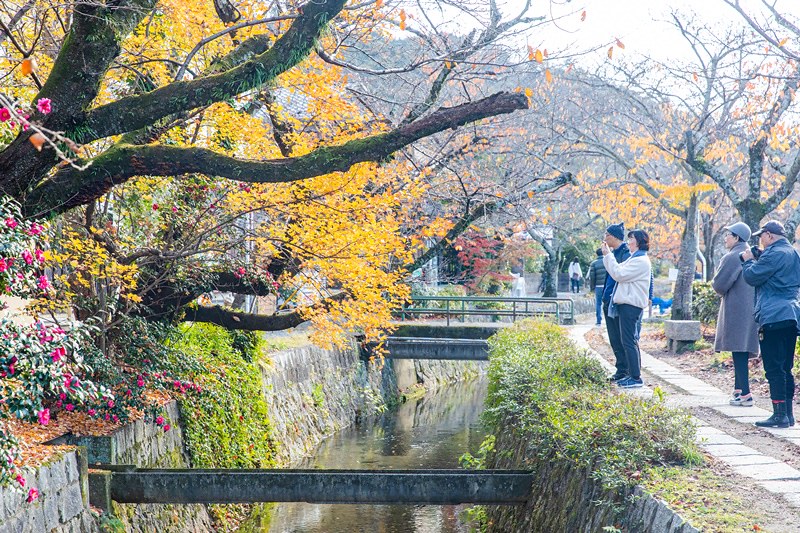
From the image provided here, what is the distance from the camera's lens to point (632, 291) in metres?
9.55

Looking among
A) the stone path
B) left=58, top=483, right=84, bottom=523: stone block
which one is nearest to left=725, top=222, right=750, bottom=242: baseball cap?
the stone path

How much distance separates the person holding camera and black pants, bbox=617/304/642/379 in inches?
72.8

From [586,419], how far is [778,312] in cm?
234

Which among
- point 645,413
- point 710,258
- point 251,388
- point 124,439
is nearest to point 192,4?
point 124,439

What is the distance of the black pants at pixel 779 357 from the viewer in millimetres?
7621

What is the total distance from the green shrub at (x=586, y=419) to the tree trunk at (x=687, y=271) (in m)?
8.67

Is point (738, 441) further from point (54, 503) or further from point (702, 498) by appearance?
point (54, 503)

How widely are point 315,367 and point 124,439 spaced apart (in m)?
9.46

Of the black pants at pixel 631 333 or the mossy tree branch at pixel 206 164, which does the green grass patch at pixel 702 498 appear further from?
the black pants at pixel 631 333

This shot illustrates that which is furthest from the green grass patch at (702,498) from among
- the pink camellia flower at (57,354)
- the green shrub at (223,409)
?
the green shrub at (223,409)

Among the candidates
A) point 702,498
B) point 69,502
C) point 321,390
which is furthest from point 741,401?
point 321,390

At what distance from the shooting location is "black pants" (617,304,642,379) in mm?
9547

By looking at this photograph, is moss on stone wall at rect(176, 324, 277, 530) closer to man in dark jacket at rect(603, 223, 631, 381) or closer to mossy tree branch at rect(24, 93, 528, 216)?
mossy tree branch at rect(24, 93, 528, 216)

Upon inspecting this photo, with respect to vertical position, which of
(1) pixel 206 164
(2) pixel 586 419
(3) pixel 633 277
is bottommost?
(2) pixel 586 419
